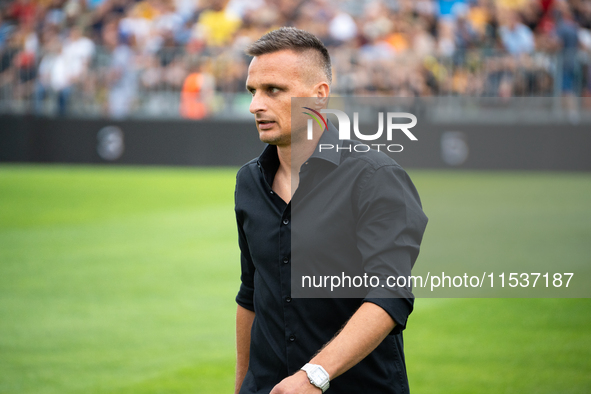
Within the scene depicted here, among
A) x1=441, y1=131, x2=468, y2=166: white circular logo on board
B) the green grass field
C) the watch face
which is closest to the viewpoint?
the watch face

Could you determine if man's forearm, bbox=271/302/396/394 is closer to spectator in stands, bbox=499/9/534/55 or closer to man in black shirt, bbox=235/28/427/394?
man in black shirt, bbox=235/28/427/394

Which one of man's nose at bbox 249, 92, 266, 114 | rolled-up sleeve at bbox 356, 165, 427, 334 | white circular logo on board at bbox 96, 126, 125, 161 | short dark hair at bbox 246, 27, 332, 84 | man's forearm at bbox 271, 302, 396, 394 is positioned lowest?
white circular logo on board at bbox 96, 126, 125, 161

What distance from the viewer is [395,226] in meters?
2.30

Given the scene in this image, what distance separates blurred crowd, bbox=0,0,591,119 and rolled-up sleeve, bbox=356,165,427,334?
15.6 metres

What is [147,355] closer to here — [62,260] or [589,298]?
[62,260]

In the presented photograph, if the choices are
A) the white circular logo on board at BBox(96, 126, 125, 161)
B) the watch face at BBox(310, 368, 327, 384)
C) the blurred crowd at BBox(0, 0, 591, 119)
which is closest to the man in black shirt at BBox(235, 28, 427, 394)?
the watch face at BBox(310, 368, 327, 384)

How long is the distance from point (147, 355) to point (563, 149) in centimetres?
1388

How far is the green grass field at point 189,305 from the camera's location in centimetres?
508

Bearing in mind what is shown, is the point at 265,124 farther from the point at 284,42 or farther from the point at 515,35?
the point at 515,35

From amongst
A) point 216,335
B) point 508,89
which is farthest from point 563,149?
point 216,335

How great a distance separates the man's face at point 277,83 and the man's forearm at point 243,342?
31.1 inches

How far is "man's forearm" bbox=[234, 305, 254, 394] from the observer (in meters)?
2.90

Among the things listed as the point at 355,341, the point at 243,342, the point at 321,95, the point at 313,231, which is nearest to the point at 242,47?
the point at 243,342

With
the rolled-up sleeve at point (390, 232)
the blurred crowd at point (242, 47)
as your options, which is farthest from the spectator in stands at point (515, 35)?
the rolled-up sleeve at point (390, 232)
